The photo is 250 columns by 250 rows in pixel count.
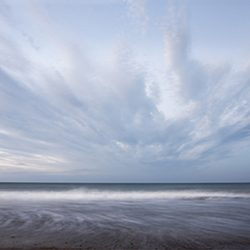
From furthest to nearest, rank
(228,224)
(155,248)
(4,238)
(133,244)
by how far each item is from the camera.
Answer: (228,224)
(4,238)
(133,244)
(155,248)

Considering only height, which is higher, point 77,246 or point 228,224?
point 228,224

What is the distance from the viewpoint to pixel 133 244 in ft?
30.8

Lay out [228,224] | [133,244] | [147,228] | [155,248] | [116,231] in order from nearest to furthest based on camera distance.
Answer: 1. [155,248]
2. [133,244]
3. [116,231]
4. [147,228]
5. [228,224]

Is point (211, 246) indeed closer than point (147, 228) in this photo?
Yes

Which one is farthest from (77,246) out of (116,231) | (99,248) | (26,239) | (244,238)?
(244,238)

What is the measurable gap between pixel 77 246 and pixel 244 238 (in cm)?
721

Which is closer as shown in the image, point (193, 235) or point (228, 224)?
point (193, 235)

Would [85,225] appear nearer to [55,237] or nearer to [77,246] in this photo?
[55,237]

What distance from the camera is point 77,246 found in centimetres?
898

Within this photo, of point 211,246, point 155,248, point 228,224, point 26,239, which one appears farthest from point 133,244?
point 228,224

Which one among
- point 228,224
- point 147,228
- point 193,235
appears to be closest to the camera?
point 193,235

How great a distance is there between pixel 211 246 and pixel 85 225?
7.06 m

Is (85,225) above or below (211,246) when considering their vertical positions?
above

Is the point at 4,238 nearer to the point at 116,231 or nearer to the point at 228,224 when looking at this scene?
the point at 116,231
